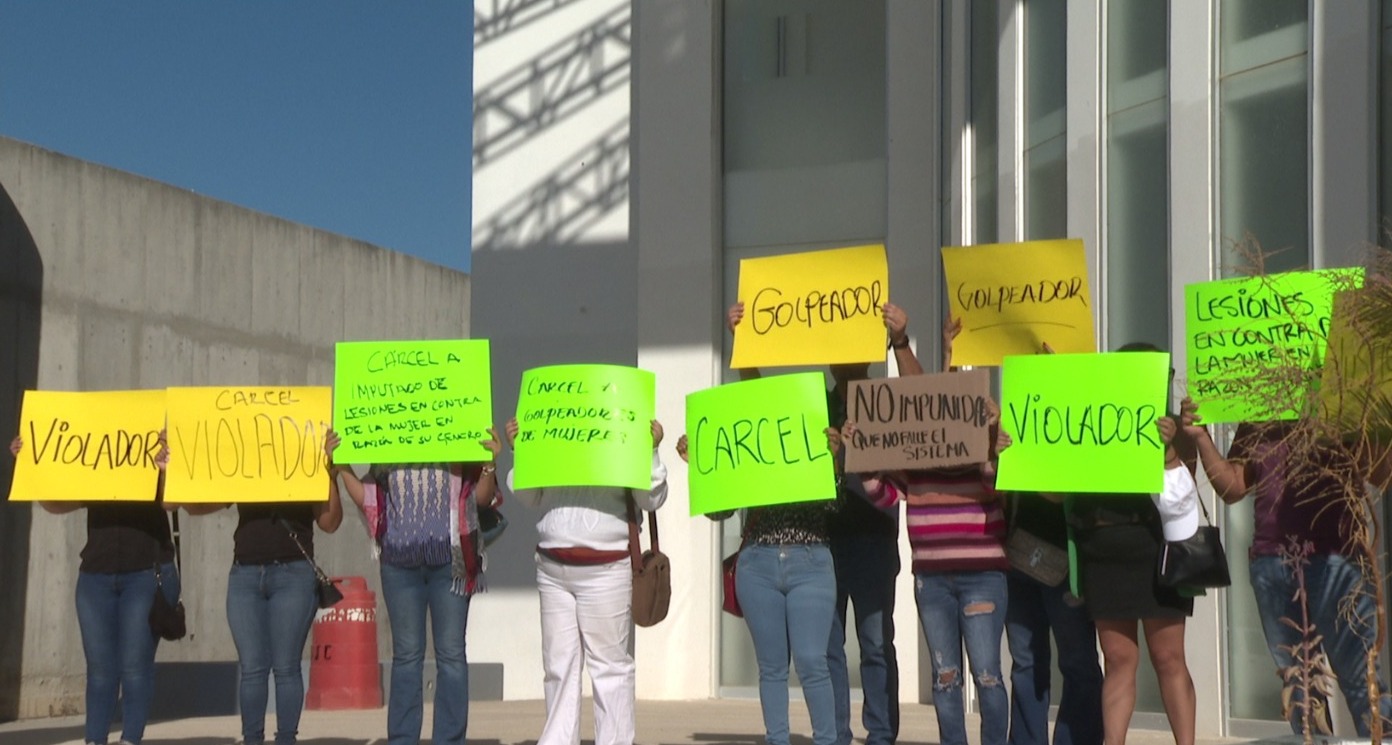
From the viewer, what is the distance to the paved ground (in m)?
10.6

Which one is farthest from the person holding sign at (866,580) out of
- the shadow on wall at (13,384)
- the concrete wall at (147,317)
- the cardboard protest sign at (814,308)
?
the shadow on wall at (13,384)

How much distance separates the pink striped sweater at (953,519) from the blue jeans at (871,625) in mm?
409

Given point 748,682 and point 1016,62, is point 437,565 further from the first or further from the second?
point 748,682

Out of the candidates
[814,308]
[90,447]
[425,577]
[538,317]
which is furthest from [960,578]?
[538,317]

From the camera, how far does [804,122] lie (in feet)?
49.9

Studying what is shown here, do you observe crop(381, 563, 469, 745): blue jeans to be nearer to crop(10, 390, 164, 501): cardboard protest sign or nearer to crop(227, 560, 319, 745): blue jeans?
crop(227, 560, 319, 745): blue jeans

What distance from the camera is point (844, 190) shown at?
15.0 metres

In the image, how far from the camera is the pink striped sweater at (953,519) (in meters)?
7.53

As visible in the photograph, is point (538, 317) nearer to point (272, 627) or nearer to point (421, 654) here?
point (272, 627)

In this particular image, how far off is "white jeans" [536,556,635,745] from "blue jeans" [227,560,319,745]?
1.31m

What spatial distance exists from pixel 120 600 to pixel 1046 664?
170 inches

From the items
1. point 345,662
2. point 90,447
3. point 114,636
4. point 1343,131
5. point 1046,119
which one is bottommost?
point 345,662

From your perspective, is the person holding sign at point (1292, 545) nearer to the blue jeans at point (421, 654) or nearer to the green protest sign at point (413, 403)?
the green protest sign at point (413, 403)

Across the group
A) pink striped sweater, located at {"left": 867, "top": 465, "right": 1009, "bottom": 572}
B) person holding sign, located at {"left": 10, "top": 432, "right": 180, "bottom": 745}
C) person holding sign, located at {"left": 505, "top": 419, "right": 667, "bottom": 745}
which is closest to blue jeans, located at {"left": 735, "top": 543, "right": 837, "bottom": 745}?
pink striped sweater, located at {"left": 867, "top": 465, "right": 1009, "bottom": 572}
